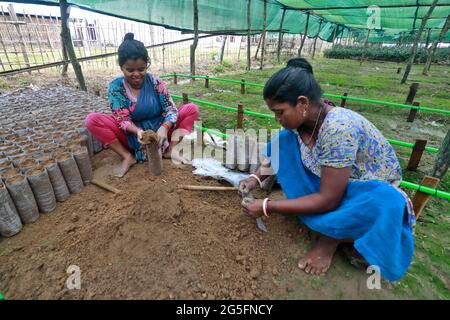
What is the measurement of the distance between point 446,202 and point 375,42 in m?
29.5

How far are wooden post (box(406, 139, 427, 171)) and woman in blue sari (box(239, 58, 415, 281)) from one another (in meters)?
1.48

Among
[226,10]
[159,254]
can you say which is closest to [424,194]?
[159,254]

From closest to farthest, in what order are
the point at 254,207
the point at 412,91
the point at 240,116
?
the point at 254,207
the point at 240,116
the point at 412,91

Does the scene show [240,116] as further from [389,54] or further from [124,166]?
[389,54]

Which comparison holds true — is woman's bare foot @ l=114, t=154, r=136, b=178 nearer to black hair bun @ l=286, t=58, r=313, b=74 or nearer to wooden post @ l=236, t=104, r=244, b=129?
wooden post @ l=236, t=104, r=244, b=129

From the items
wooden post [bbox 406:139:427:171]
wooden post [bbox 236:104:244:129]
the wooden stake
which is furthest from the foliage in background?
the wooden stake

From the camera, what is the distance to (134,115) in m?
2.47

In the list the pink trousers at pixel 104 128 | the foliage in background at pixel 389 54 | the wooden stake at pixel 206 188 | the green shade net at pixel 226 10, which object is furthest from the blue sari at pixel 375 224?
the foliage in background at pixel 389 54

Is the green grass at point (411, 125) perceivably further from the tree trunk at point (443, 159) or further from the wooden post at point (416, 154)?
the tree trunk at point (443, 159)

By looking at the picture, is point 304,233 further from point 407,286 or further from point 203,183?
point 203,183

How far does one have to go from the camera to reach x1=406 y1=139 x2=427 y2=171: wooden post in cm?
260

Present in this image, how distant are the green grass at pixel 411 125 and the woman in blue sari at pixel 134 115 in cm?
140

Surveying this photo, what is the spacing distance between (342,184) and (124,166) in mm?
1895

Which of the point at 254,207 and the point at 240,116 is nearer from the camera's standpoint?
the point at 254,207
